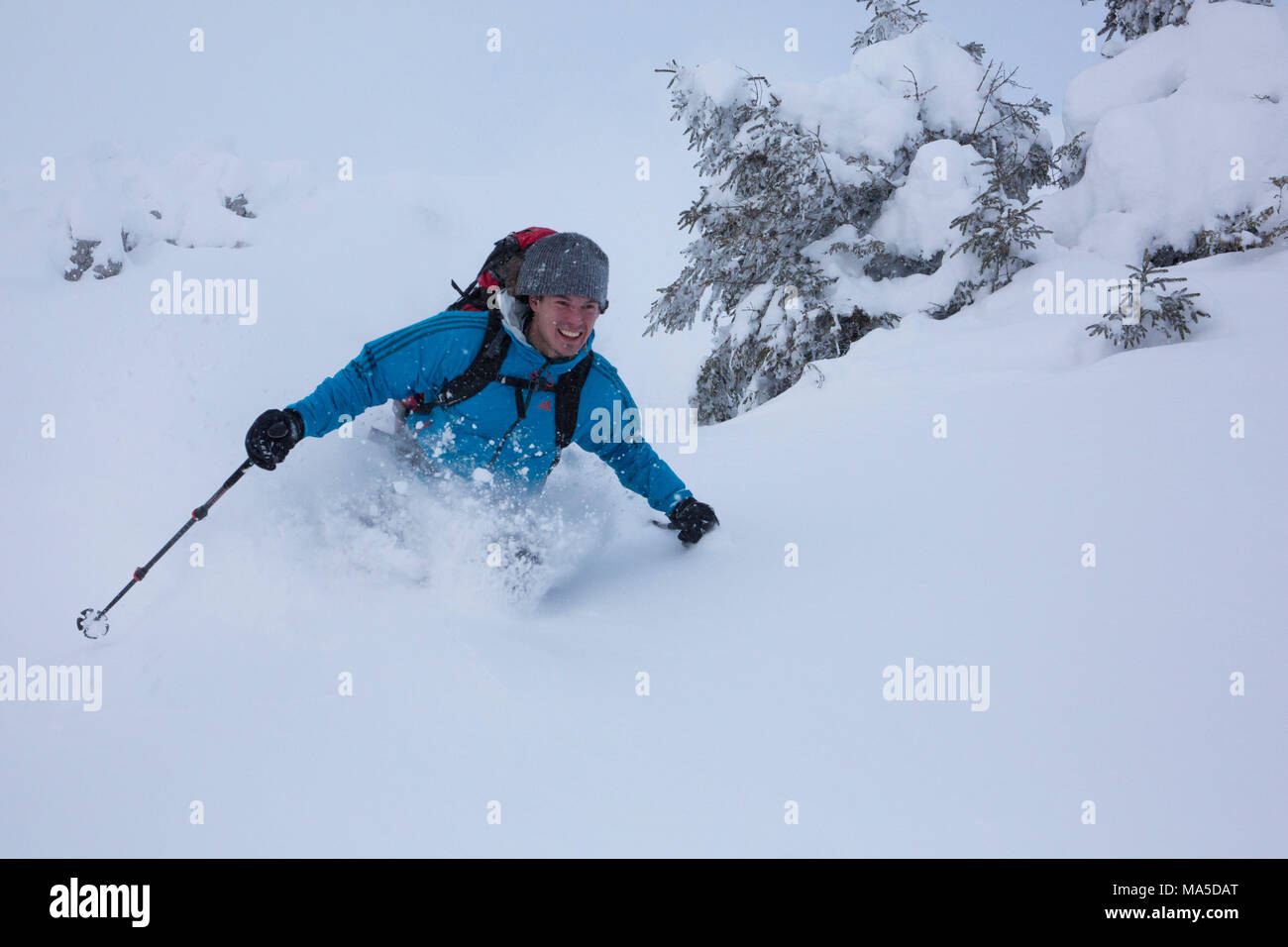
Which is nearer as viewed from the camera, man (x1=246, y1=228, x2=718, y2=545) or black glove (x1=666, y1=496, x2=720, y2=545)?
man (x1=246, y1=228, x2=718, y2=545)

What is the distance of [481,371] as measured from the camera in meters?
3.84

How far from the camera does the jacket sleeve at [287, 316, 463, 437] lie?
379 centimetres

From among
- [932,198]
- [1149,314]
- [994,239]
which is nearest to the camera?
[1149,314]

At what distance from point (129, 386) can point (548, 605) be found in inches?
147

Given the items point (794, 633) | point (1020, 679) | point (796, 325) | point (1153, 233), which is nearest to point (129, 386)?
point (794, 633)

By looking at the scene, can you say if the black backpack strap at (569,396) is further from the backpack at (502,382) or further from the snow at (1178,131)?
the snow at (1178,131)

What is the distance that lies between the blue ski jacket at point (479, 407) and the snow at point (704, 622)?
0.85 ft

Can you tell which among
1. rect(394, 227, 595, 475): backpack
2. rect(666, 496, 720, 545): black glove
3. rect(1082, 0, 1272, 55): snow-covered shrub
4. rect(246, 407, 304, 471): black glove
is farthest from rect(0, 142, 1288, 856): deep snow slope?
rect(1082, 0, 1272, 55): snow-covered shrub

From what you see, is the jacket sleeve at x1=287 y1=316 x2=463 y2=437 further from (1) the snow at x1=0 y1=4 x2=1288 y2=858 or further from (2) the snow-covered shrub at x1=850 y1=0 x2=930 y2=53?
(2) the snow-covered shrub at x1=850 y1=0 x2=930 y2=53

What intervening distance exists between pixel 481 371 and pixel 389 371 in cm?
50

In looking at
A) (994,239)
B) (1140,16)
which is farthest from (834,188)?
(1140,16)

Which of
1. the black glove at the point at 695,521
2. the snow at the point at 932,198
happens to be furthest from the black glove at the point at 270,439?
the snow at the point at 932,198

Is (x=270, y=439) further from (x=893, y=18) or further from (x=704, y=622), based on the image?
(x=893, y=18)

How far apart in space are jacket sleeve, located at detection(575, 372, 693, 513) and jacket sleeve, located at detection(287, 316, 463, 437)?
915mm
